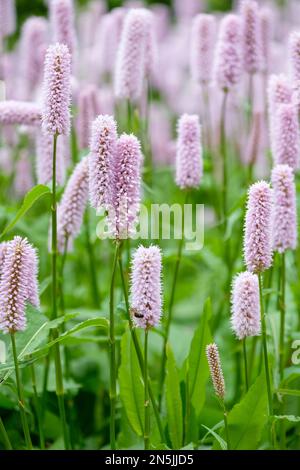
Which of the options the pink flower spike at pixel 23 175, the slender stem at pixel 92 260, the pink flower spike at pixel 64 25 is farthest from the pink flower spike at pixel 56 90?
the pink flower spike at pixel 23 175

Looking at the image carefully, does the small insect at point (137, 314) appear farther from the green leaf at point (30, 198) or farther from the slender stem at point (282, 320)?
the slender stem at point (282, 320)

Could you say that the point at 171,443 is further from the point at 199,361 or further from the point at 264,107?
the point at 264,107

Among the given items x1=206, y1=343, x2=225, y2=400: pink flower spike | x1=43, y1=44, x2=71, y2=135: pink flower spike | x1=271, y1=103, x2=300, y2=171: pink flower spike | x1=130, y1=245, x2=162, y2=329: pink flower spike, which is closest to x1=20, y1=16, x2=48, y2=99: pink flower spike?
x1=271, y1=103, x2=300, y2=171: pink flower spike

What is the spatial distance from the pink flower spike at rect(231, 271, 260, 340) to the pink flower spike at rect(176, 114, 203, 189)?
1.56ft

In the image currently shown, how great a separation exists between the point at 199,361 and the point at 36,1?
784 centimetres

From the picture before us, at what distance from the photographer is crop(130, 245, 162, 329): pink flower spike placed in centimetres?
181

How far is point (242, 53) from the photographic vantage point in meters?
2.88

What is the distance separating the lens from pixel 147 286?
1.82 meters

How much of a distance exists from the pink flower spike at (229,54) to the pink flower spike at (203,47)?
34cm

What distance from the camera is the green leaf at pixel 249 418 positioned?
2117mm

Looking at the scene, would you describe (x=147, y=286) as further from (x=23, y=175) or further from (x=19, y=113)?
(x=23, y=175)

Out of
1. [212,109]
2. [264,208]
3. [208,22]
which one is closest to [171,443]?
[264,208]

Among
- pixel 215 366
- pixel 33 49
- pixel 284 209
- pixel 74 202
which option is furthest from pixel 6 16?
pixel 215 366

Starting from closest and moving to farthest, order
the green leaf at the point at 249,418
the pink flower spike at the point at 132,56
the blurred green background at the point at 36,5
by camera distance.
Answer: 1. the green leaf at the point at 249,418
2. the pink flower spike at the point at 132,56
3. the blurred green background at the point at 36,5
